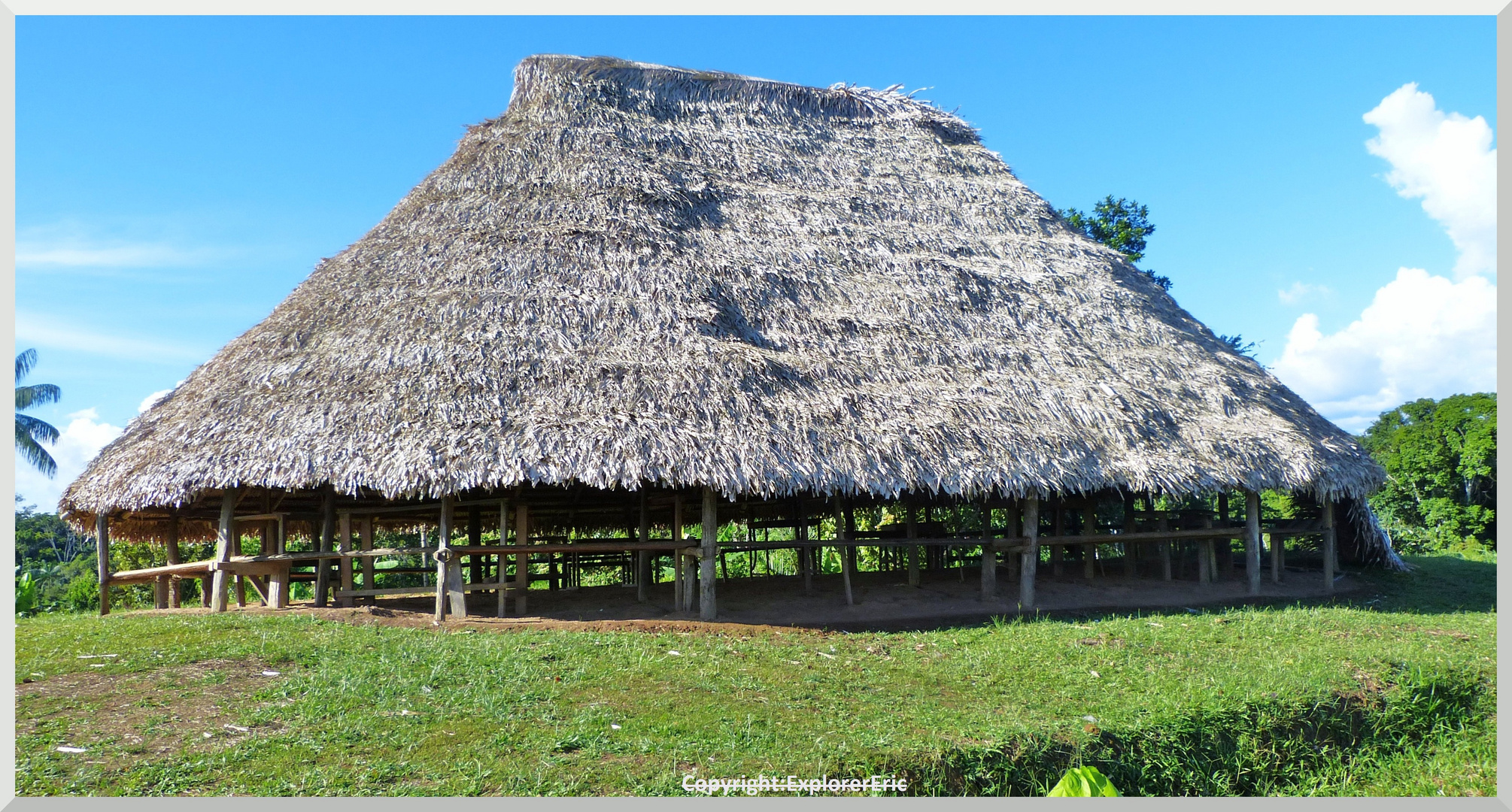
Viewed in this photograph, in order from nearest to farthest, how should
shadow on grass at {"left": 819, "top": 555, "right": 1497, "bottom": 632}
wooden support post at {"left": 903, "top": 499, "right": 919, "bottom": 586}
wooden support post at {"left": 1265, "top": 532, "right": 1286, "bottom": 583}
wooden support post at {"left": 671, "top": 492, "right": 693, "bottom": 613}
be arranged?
shadow on grass at {"left": 819, "top": 555, "right": 1497, "bottom": 632}
wooden support post at {"left": 671, "top": 492, "right": 693, "bottom": 613}
wooden support post at {"left": 903, "top": 499, "right": 919, "bottom": 586}
wooden support post at {"left": 1265, "top": 532, "right": 1286, "bottom": 583}

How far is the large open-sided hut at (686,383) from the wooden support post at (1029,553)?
3 centimetres

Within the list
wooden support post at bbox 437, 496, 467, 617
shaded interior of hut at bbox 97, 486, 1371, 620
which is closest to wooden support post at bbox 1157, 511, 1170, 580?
shaded interior of hut at bbox 97, 486, 1371, 620

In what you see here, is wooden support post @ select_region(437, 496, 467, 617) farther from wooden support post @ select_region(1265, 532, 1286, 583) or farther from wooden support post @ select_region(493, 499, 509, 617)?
wooden support post @ select_region(1265, 532, 1286, 583)

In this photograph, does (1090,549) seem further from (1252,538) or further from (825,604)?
(825,604)

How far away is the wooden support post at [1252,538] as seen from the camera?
422 inches

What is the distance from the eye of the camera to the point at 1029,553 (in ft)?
32.8

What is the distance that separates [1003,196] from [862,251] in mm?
3286

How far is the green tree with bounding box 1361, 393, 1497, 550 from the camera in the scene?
21578mm

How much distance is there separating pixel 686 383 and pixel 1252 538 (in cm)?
689

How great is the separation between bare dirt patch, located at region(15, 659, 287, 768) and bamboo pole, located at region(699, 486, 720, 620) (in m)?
3.91

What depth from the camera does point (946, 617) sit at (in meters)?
9.52

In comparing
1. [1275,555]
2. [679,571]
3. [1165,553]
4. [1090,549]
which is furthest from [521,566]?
[1275,555]

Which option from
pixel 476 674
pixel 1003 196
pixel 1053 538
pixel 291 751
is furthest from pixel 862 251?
pixel 291 751

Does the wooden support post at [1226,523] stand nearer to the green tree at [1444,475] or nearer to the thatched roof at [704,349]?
the thatched roof at [704,349]
